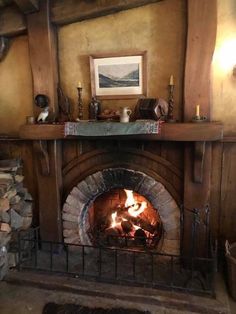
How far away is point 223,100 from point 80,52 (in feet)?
5.25

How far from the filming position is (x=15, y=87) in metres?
3.56

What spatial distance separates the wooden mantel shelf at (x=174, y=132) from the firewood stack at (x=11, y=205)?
0.55 meters

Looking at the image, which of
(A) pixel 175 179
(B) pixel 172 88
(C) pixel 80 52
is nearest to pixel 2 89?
(C) pixel 80 52

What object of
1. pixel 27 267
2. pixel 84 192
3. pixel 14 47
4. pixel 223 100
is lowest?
pixel 27 267

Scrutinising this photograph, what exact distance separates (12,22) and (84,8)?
86 cm

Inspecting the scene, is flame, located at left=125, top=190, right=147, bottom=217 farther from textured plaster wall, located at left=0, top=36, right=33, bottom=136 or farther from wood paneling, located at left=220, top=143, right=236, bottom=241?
textured plaster wall, located at left=0, top=36, right=33, bottom=136

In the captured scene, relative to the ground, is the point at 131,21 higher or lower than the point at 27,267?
higher

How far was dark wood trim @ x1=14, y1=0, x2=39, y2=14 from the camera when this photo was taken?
3.02m

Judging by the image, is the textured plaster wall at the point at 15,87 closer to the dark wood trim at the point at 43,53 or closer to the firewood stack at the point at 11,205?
the dark wood trim at the point at 43,53

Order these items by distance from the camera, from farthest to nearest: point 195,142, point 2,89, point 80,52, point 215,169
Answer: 1. point 2,89
2. point 80,52
3. point 215,169
4. point 195,142

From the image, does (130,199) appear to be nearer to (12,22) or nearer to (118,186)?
(118,186)

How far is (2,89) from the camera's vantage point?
142 inches

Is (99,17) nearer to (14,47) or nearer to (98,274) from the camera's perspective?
(14,47)

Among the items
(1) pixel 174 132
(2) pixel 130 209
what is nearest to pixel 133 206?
(2) pixel 130 209
